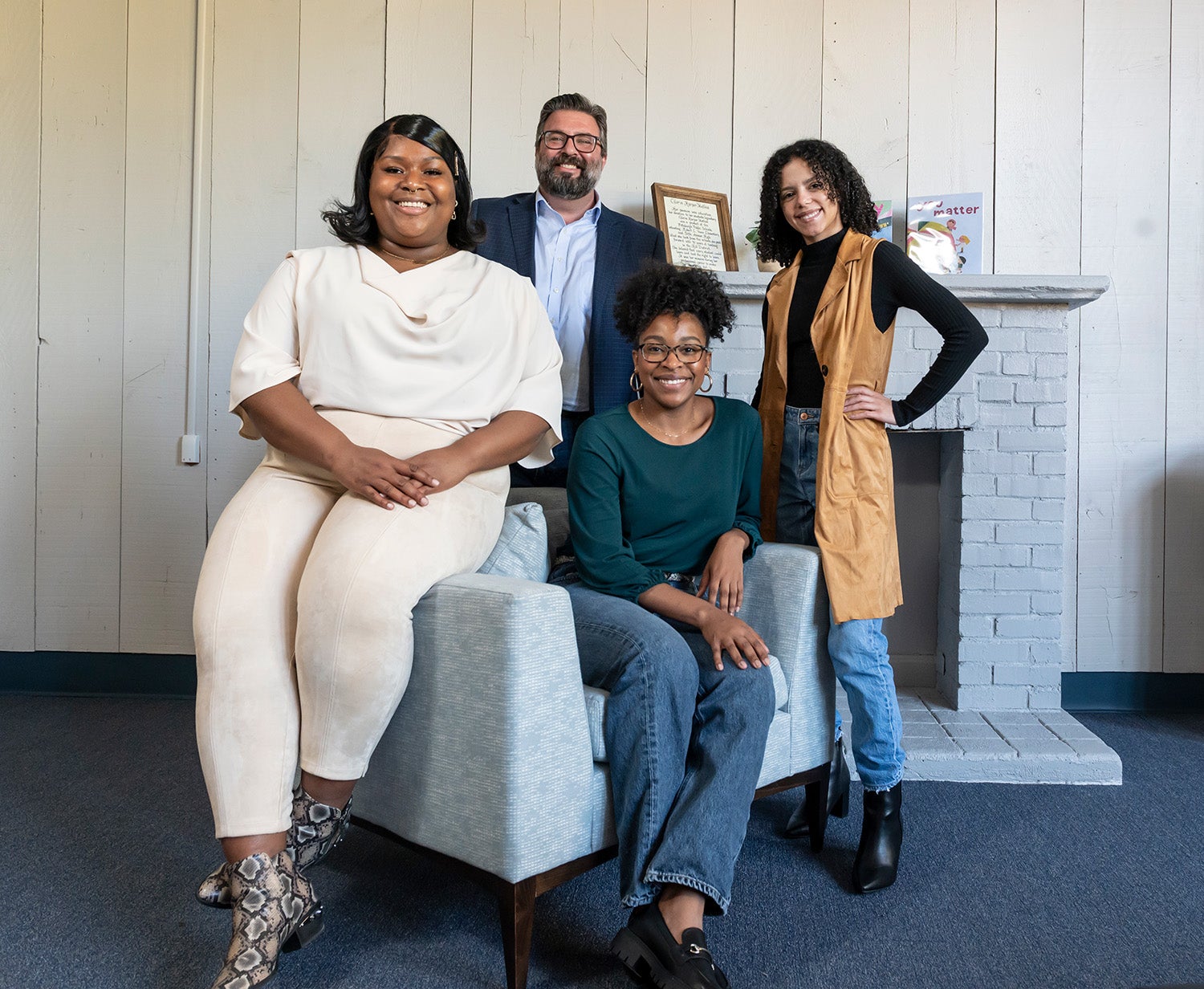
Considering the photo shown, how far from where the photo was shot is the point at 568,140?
223 cm

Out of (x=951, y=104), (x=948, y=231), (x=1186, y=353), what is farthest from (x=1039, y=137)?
(x=1186, y=353)

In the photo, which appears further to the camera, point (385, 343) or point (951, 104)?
point (951, 104)

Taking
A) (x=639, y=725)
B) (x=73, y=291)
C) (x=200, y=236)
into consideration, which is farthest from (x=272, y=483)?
(x=73, y=291)

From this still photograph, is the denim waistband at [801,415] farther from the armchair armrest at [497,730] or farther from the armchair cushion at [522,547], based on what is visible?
the armchair armrest at [497,730]

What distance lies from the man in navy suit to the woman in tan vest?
17.4 inches

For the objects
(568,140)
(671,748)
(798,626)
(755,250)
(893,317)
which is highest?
(568,140)

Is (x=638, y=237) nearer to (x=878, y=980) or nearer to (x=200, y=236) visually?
(x=200, y=236)

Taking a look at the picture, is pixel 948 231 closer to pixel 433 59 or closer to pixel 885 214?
pixel 885 214

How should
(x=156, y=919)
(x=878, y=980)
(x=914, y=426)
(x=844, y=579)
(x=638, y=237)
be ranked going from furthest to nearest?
1. (x=914, y=426)
2. (x=638, y=237)
3. (x=844, y=579)
4. (x=156, y=919)
5. (x=878, y=980)

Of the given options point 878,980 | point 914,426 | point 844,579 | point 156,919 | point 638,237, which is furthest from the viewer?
point 914,426

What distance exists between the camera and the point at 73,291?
9.70 feet

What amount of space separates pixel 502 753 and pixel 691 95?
7.70ft

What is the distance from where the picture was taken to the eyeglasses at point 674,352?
1.73 m

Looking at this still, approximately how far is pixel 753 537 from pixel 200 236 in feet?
7.22
